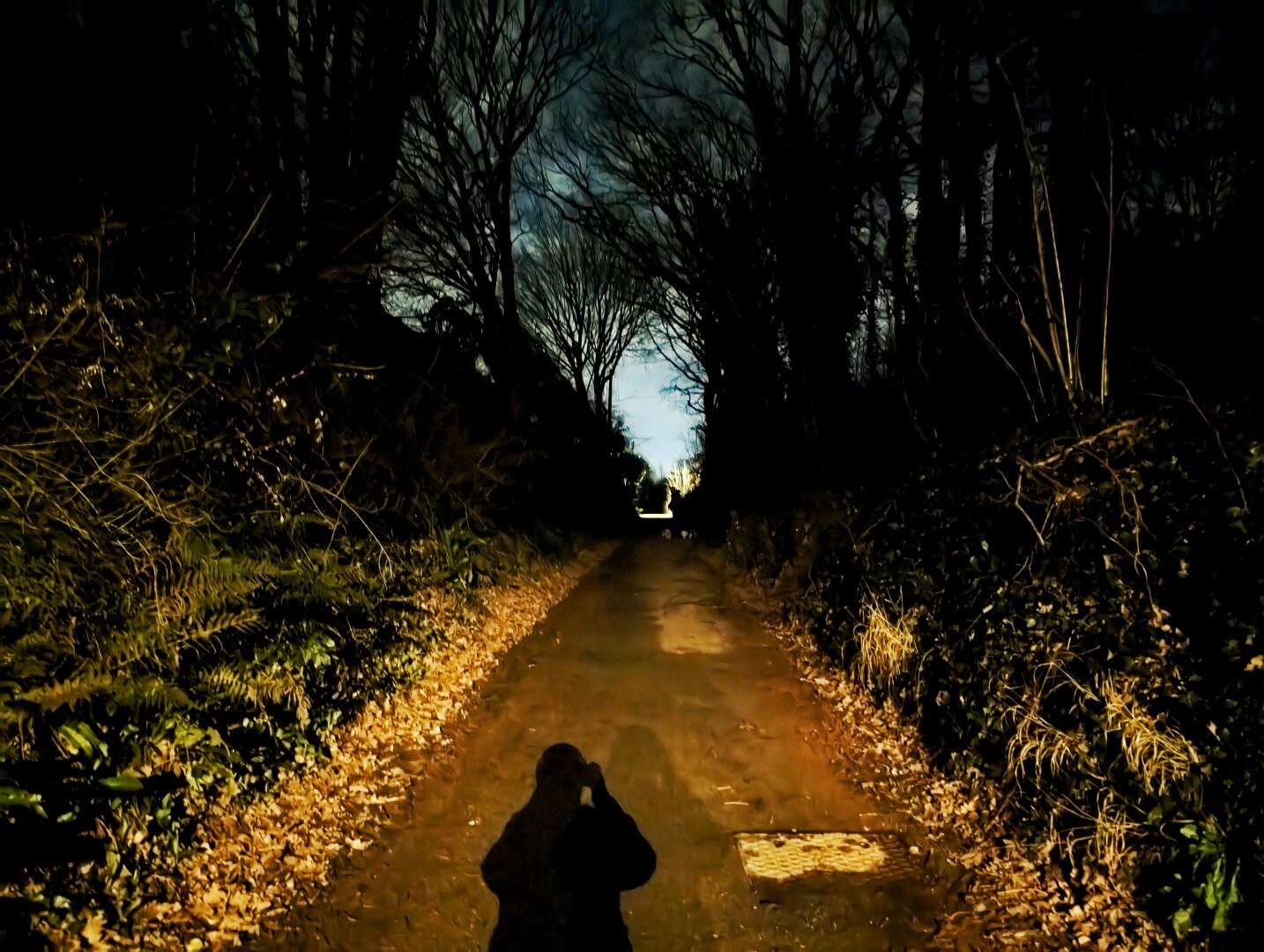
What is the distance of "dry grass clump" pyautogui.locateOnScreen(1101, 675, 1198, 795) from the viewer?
11.1 ft

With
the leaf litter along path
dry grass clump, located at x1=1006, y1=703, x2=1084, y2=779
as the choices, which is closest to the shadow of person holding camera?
the leaf litter along path

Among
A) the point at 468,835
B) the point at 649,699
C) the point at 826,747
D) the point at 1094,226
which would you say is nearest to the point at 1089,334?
the point at 1094,226

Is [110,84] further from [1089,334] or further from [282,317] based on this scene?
[1089,334]

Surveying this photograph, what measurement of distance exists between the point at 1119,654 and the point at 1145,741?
488mm

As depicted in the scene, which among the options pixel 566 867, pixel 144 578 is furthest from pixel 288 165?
pixel 566 867

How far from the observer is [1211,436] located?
354cm

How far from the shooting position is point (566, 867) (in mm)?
4031

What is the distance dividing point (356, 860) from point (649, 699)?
3.28 metres

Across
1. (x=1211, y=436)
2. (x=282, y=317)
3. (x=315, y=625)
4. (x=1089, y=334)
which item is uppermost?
(x=1089, y=334)

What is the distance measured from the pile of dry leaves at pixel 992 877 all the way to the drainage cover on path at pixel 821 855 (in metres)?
0.31

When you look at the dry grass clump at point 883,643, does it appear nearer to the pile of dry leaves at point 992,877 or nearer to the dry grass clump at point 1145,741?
the pile of dry leaves at point 992,877

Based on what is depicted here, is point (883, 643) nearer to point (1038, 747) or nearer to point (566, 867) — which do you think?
point (1038, 747)

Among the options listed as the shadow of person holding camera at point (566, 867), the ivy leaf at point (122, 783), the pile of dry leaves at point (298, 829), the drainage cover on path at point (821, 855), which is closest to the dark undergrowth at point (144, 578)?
the ivy leaf at point (122, 783)

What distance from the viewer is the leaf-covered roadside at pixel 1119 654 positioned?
3.17 metres
